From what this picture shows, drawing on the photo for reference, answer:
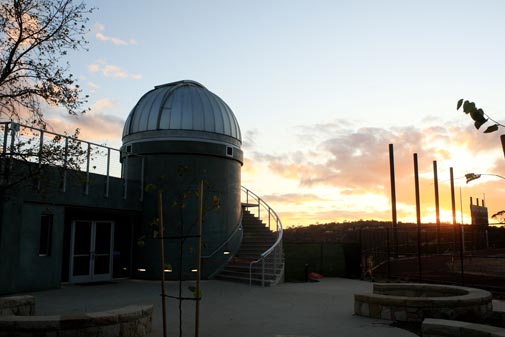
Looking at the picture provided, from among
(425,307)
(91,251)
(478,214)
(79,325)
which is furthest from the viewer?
(478,214)

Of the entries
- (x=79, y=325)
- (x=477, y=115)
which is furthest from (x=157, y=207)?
(x=477, y=115)

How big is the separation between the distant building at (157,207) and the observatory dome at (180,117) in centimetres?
4

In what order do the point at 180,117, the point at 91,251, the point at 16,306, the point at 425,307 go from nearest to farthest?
the point at 16,306
the point at 425,307
the point at 91,251
the point at 180,117

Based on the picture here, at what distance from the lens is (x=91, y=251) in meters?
15.1

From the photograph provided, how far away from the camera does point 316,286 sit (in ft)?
48.1

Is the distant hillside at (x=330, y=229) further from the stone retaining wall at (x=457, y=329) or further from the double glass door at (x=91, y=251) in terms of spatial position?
the stone retaining wall at (x=457, y=329)

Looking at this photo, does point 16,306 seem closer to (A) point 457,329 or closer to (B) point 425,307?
(A) point 457,329

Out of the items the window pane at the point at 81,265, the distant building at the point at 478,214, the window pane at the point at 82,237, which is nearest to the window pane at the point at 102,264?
the window pane at the point at 81,265

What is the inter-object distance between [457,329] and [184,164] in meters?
11.0

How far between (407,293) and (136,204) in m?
9.38

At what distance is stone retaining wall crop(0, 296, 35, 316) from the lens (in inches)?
303

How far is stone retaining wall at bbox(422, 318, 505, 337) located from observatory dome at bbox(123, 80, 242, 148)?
11.2 meters

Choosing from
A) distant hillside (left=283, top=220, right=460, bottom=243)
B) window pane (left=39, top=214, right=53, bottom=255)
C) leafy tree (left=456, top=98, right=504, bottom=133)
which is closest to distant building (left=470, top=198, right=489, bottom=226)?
distant hillside (left=283, top=220, right=460, bottom=243)

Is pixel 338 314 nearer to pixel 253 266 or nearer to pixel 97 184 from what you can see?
pixel 253 266
